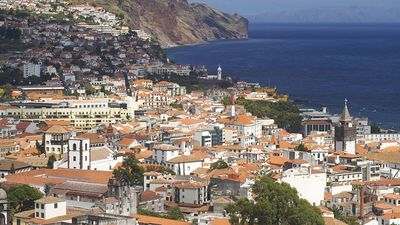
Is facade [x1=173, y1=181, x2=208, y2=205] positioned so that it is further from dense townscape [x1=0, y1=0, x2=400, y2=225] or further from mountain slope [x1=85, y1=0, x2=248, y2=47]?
mountain slope [x1=85, y1=0, x2=248, y2=47]

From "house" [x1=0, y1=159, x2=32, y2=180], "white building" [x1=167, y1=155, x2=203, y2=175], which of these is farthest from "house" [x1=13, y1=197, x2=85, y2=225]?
"white building" [x1=167, y1=155, x2=203, y2=175]

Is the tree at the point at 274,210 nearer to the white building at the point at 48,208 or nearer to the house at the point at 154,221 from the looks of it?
the house at the point at 154,221

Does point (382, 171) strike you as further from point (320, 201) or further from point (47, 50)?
point (47, 50)

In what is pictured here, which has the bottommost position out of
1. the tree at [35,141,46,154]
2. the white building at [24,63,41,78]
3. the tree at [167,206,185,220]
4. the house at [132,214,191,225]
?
the tree at [167,206,185,220]

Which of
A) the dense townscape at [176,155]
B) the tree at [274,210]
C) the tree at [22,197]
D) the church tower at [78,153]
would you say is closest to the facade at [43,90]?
the dense townscape at [176,155]

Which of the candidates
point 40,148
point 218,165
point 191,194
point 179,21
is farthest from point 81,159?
point 179,21

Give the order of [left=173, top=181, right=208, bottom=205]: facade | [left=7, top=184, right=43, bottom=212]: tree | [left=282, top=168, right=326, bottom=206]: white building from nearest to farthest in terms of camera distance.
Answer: [left=7, top=184, right=43, bottom=212]: tree, [left=173, top=181, right=208, bottom=205]: facade, [left=282, top=168, right=326, bottom=206]: white building
